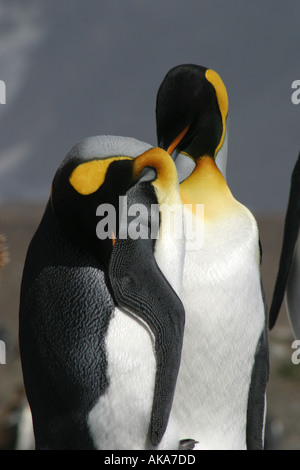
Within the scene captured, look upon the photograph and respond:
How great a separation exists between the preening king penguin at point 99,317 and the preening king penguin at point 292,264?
87 centimetres

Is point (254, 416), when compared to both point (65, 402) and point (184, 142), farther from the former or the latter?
point (184, 142)

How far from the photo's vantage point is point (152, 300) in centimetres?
184

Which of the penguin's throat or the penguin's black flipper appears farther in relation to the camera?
the penguin's throat

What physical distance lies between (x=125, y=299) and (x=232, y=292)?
52cm

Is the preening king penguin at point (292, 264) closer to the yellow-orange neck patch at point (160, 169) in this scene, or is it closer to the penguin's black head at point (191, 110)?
the penguin's black head at point (191, 110)

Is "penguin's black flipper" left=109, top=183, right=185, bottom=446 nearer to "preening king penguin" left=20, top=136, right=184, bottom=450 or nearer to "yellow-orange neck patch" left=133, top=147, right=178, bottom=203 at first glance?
"preening king penguin" left=20, top=136, right=184, bottom=450

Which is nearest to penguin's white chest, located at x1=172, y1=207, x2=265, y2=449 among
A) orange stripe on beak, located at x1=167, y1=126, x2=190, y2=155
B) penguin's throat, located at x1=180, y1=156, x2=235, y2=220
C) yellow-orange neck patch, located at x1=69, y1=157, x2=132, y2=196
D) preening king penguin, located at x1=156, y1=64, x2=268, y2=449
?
preening king penguin, located at x1=156, y1=64, x2=268, y2=449

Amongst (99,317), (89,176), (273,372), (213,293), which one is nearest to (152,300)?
(99,317)

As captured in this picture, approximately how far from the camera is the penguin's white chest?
2.22 m

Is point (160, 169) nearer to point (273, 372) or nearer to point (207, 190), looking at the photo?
point (207, 190)

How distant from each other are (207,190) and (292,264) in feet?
1.70

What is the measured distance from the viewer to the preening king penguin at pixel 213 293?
7.30 ft

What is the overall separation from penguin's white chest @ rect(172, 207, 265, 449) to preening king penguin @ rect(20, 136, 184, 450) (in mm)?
355

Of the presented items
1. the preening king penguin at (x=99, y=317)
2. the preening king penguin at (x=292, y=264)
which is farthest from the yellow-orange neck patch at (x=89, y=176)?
the preening king penguin at (x=292, y=264)
